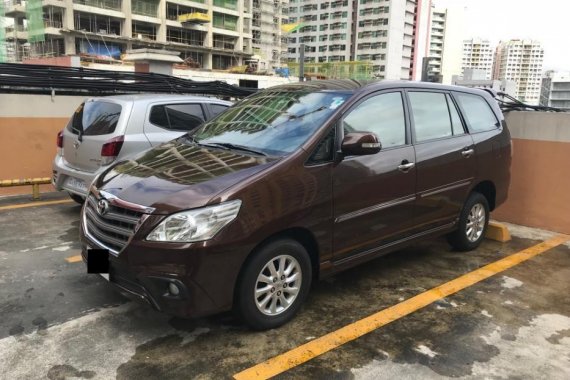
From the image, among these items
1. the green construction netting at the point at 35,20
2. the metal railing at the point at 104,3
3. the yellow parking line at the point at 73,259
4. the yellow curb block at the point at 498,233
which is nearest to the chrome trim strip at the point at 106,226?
the yellow parking line at the point at 73,259

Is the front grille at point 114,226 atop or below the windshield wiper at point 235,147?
below

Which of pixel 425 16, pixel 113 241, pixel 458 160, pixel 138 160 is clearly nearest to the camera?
pixel 113 241

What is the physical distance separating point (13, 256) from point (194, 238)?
2.80m

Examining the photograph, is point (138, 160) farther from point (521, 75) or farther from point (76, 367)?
point (521, 75)

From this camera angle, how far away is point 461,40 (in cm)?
14350

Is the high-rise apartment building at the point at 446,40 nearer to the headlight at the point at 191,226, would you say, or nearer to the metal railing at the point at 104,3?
the metal railing at the point at 104,3

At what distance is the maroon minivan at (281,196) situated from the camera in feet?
9.86

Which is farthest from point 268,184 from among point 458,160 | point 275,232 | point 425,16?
point 425,16

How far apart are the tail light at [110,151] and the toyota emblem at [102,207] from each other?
2.41m

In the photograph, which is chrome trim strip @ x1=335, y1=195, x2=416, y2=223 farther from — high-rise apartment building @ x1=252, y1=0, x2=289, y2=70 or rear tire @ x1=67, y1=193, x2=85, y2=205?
high-rise apartment building @ x1=252, y1=0, x2=289, y2=70

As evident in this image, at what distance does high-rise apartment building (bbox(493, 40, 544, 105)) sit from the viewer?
134250 millimetres

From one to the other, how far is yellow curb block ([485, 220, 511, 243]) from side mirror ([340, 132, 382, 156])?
292cm

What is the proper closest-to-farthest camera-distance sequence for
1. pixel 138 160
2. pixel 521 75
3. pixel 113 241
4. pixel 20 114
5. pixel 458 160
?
pixel 113 241, pixel 138 160, pixel 458 160, pixel 20 114, pixel 521 75

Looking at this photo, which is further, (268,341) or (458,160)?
(458,160)
